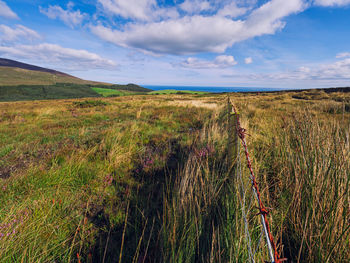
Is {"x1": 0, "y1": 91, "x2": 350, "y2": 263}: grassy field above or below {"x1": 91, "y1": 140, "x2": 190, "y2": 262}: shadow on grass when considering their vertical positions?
above

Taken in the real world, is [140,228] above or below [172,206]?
below

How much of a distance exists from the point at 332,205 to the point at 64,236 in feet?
9.29

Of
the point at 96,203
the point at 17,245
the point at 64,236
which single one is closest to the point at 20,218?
the point at 17,245

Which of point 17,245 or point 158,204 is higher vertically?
point 17,245

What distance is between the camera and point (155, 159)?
4137 millimetres

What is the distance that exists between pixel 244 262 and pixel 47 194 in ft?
8.83

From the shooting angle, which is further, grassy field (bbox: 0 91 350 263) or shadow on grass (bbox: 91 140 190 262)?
shadow on grass (bbox: 91 140 190 262)

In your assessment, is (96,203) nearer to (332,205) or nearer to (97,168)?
(97,168)

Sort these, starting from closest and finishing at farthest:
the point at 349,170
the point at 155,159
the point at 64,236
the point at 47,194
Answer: the point at 349,170 < the point at 64,236 < the point at 47,194 < the point at 155,159

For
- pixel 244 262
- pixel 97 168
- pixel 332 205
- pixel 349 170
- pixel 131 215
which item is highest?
pixel 349 170

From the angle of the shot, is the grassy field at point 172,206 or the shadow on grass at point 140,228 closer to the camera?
the grassy field at point 172,206

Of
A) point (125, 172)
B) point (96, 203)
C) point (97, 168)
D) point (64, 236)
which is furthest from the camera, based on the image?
point (125, 172)

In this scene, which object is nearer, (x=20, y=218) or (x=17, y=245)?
(x=17, y=245)

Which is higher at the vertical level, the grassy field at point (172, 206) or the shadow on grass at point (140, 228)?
the grassy field at point (172, 206)
